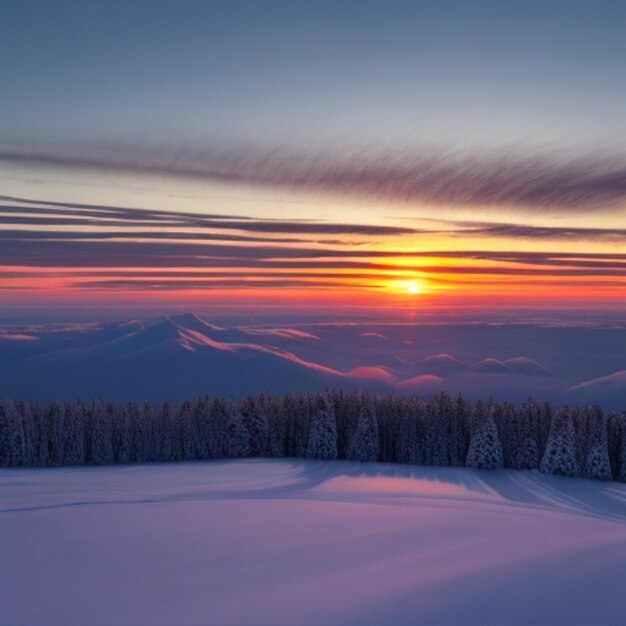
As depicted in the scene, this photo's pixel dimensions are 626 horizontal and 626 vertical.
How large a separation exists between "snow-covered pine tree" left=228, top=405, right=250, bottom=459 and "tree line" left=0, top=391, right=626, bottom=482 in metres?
0.08

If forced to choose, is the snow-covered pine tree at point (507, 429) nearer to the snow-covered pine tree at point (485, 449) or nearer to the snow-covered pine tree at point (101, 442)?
the snow-covered pine tree at point (485, 449)

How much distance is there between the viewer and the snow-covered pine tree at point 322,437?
5041 cm

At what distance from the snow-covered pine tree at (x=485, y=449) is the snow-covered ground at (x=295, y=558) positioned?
1029cm

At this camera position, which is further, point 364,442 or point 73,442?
point 73,442

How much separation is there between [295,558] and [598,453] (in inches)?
1254

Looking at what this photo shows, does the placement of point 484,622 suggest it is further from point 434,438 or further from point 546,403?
point 546,403

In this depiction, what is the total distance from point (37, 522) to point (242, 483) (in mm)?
14140

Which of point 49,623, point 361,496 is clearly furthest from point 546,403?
point 49,623

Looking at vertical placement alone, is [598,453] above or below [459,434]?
below

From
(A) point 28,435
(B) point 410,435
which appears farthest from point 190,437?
(B) point 410,435

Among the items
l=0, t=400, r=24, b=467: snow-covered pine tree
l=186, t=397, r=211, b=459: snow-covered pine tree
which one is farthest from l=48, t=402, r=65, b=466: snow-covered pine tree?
l=186, t=397, r=211, b=459: snow-covered pine tree

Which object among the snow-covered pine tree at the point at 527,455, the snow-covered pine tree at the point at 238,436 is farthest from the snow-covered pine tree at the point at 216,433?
the snow-covered pine tree at the point at 527,455

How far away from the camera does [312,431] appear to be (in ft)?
167

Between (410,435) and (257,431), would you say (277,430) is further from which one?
(410,435)
